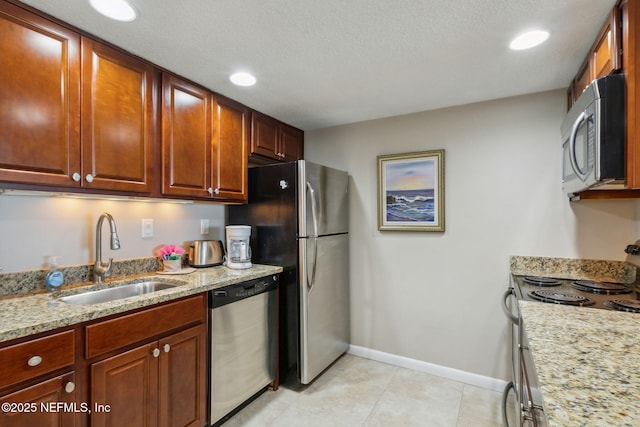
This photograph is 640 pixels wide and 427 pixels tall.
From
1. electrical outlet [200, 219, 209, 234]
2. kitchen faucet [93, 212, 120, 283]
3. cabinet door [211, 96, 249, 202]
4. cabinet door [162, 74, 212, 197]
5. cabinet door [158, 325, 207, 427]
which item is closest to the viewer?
cabinet door [158, 325, 207, 427]

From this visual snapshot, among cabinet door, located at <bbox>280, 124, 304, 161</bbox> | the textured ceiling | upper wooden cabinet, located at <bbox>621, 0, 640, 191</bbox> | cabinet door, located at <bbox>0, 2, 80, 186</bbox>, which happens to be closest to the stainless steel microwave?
upper wooden cabinet, located at <bbox>621, 0, 640, 191</bbox>

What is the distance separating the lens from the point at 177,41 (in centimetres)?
159

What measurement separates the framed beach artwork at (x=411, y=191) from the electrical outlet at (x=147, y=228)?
1826 millimetres

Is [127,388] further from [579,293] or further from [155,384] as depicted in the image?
[579,293]

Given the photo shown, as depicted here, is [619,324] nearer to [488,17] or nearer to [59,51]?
[488,17]

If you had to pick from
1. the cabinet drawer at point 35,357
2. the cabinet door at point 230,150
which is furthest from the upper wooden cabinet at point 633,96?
the cabinet drawer at point 35,357

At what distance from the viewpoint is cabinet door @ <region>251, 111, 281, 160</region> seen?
2555 millimetres

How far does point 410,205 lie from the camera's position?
2672 mm

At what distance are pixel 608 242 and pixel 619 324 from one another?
122 cm

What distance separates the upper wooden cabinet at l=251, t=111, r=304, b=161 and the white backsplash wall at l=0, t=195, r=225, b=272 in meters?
0.78

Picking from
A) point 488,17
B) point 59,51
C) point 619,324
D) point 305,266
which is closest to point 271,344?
point 305,266

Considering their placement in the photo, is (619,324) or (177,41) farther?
(177,41)

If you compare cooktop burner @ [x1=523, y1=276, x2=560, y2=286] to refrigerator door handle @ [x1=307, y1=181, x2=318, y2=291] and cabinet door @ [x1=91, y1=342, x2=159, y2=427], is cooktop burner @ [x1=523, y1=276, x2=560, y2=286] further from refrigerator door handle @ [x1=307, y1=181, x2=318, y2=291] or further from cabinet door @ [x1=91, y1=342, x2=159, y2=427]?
cabinet door @ [x1=91, y1=342, x2=159, y2=427]

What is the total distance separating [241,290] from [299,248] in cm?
53
